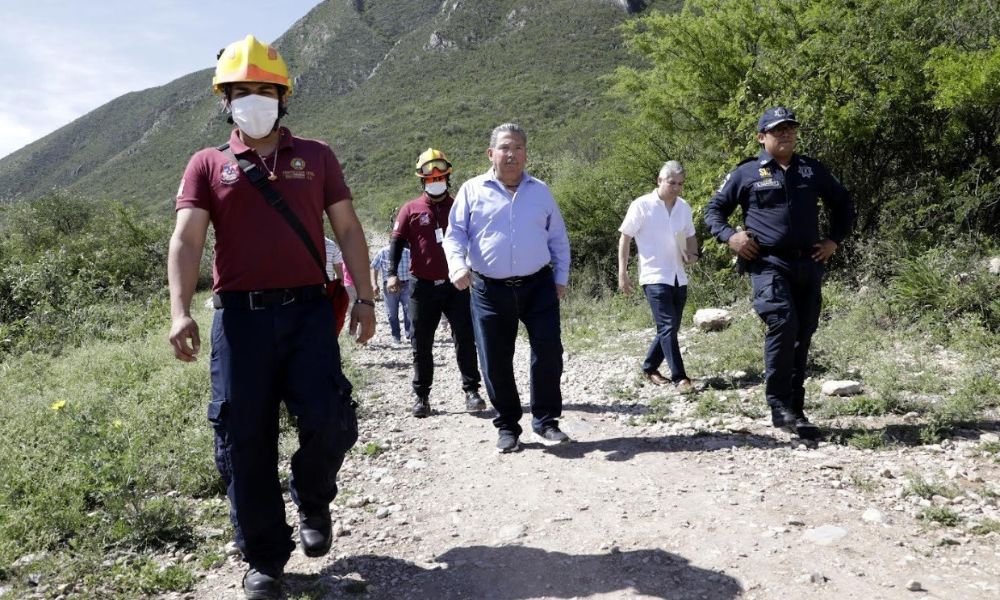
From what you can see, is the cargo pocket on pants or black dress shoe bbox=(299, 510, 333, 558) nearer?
the cargo pocket on pants

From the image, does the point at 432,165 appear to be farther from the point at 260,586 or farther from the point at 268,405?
the point at 260,586

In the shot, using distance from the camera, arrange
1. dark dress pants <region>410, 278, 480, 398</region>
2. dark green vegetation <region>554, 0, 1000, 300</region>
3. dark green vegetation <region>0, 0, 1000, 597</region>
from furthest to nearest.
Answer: dark green vegetation <region>554, 0, 1000, 300</region>
dark dress pants <region>410, 278, 480, 398</region>
dark green vegetation <region>0, 0, 1000, 597</region>

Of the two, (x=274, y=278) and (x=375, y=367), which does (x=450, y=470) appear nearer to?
(x=274, y=278)

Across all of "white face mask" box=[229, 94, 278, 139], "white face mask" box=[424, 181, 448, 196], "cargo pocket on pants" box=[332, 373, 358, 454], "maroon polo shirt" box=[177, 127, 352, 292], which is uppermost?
"white face mask" box=[424, 181, 448, 196]

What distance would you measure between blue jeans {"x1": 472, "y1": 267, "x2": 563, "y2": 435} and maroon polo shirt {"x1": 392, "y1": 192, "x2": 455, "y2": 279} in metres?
1.33

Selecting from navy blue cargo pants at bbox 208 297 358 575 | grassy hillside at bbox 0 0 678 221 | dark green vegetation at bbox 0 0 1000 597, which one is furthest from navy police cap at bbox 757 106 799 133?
grassy hillside at bbox 0 0 678 221

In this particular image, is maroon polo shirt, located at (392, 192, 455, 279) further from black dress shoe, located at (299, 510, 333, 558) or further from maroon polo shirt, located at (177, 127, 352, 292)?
black dress shoe, located at (299, 510, 333, 558)

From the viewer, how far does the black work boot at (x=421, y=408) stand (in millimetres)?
6043

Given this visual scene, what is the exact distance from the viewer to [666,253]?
6.05 metres

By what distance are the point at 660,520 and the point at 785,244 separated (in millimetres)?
2084

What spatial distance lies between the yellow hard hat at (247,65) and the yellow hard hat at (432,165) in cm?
317

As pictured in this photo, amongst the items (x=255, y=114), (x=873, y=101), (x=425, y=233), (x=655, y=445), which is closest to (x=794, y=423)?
(x=655, y=445)

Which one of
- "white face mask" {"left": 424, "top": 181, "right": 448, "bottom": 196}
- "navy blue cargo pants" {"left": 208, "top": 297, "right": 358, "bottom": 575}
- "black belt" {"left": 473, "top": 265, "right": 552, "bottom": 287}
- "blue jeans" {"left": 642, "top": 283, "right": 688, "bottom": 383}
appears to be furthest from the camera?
Answer: "white face mask" {"left": 424, "top": 181, "right": 448, "bottom": 196}

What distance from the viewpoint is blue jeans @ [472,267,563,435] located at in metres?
4.58
